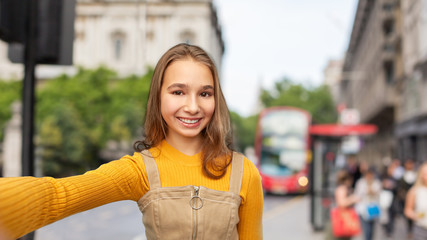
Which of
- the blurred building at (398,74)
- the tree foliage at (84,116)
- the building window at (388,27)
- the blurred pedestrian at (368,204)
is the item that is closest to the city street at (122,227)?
the blurred pedestrian at (368,204)

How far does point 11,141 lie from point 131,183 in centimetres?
2791

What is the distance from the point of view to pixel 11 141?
1073 inches

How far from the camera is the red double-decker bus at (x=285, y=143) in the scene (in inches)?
852

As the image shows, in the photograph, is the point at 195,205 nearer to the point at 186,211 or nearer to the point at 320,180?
the point at 186,211

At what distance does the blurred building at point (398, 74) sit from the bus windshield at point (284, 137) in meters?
6.27

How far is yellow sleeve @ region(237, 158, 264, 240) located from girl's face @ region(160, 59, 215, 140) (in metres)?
0.20

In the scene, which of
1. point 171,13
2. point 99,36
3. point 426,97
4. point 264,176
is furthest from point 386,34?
point 99,36

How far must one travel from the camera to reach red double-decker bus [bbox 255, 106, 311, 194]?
21.6 metres

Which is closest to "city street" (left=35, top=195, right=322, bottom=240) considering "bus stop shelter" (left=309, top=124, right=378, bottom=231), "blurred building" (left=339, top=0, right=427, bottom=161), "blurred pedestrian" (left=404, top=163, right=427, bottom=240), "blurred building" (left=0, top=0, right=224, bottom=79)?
"bus stop shelter" (left=309, top=124, right=378, bottom=231)

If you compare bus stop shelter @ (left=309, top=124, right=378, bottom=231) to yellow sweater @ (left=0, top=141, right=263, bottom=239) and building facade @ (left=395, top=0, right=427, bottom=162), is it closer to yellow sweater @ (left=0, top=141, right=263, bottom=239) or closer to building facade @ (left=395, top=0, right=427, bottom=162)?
yellow sweater @ (left=0, top=141, right=263, bottom=239)

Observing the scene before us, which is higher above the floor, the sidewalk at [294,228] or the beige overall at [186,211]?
the beige overall at [186,211]

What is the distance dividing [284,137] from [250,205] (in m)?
20.4

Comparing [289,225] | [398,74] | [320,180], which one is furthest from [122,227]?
[398,74]

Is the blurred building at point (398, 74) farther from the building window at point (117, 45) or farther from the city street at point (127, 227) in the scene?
the building window at point (117, 45)
